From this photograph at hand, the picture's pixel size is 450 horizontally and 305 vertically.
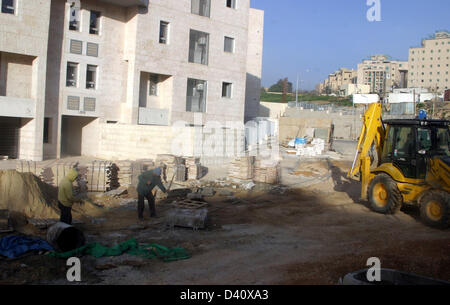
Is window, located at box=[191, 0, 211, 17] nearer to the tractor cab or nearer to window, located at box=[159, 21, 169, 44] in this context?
window, located at box=[159, 21, 169, 44]

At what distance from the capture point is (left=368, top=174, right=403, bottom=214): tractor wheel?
1157cm

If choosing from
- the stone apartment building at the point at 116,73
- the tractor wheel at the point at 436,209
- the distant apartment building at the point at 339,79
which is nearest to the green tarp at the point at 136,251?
the tractor wheel at the point at 436,209

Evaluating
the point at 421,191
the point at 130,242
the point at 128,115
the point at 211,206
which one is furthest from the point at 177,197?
the point at 128,115

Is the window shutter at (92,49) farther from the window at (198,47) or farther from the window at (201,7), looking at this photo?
the window at (201,7)

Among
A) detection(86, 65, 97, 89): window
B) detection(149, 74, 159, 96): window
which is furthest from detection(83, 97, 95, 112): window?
detection(149, 74, 159, 96): window

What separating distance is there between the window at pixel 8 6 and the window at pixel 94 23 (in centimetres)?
480

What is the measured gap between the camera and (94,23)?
25719 mm

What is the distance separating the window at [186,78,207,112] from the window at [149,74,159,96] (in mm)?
2147

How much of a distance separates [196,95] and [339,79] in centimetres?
13095

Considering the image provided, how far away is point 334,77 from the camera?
157 m

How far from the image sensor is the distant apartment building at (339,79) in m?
142

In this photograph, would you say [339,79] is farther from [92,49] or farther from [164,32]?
[92,49]

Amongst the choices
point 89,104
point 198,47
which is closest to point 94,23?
point 89,104
